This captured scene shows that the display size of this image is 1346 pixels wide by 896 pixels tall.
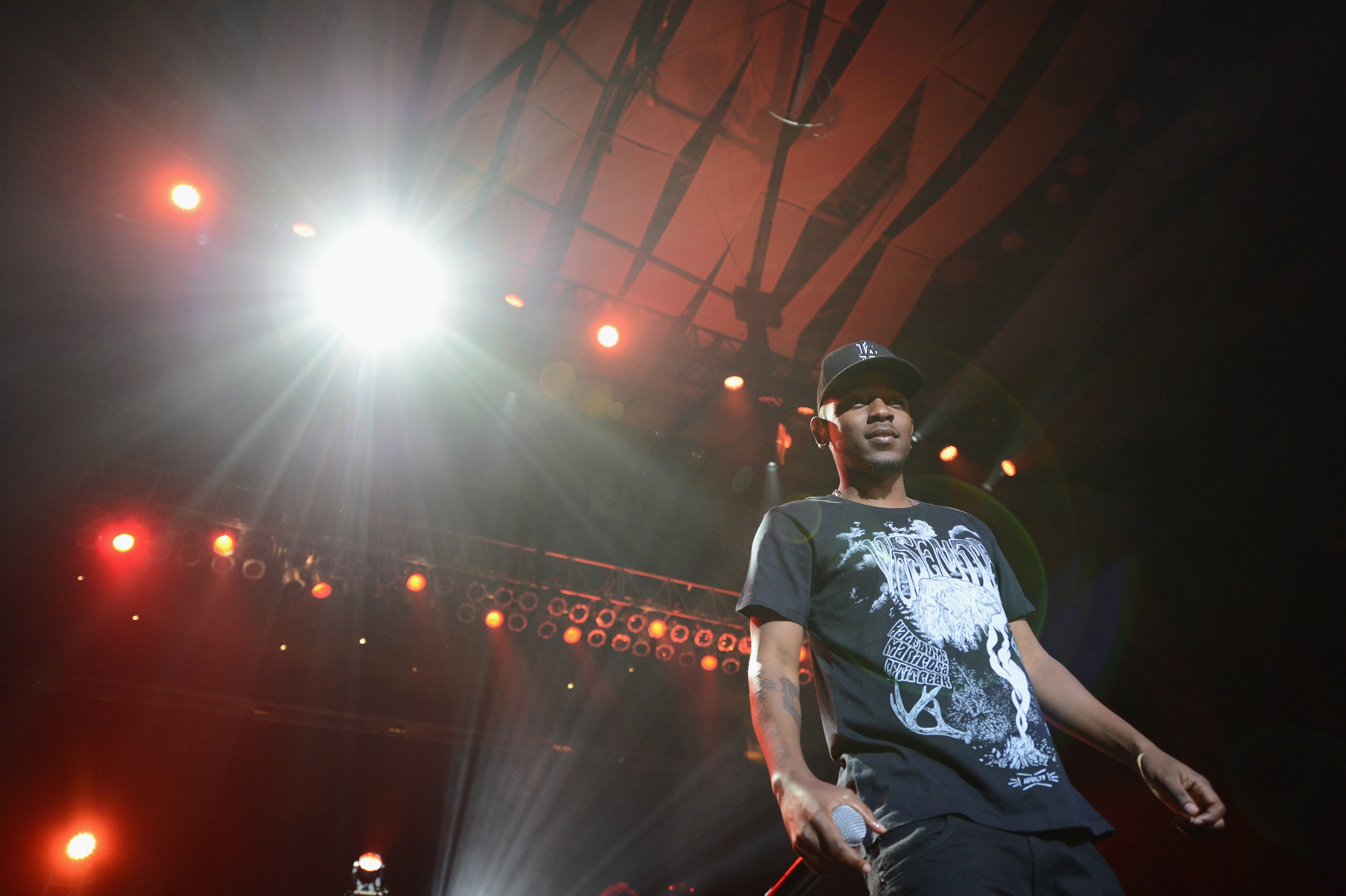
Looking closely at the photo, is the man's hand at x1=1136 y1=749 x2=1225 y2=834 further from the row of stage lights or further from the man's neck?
the row of stage lights

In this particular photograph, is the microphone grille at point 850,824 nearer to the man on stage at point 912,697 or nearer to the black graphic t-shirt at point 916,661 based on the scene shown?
the man on stage at point 912,697

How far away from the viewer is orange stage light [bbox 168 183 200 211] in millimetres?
4543

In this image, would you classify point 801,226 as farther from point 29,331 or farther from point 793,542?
point 29,331

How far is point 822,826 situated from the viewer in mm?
A: 1037

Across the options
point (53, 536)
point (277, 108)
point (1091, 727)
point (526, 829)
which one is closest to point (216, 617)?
point (53, 536)

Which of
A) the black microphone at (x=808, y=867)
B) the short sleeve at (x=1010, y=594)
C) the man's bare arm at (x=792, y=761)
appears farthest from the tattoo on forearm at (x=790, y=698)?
the short sleeve at (x=1010, y=594)

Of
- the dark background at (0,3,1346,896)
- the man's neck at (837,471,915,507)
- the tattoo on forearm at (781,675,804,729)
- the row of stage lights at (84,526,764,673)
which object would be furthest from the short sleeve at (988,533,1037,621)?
the row of stage lights at (84,526,764,673)

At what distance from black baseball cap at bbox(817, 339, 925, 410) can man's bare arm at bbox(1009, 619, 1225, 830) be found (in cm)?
72

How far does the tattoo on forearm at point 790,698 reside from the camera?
1377 mm

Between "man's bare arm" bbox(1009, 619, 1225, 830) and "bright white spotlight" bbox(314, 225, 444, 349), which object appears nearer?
"man's bare arm" bbox(1009, 619, 1225, 830)

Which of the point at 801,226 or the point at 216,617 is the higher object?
the point at 801,226

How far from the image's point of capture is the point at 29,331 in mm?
6496

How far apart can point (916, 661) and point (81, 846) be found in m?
8.42

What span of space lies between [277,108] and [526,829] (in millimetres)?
7792
